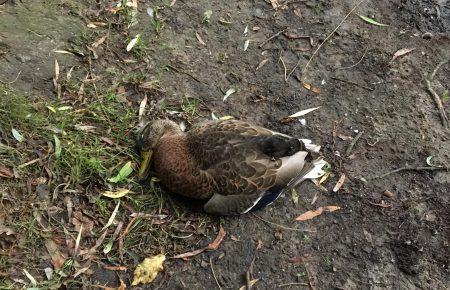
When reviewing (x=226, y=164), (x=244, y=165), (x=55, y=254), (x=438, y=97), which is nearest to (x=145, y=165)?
(x=226, y=164)

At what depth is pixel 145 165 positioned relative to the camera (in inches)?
183

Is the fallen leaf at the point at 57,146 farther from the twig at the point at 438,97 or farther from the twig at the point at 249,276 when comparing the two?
the twig at the point at 438,97

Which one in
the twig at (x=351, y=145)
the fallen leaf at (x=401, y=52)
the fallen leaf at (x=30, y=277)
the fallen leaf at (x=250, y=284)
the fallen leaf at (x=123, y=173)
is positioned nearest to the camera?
the fallen leaf at (x=30, y=277)

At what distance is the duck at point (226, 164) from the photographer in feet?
14.4

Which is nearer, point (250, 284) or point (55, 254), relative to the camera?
point (55, 254)

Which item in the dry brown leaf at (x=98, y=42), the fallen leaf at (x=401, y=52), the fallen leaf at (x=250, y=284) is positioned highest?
the dry brown leaf at (x=98, y=42)

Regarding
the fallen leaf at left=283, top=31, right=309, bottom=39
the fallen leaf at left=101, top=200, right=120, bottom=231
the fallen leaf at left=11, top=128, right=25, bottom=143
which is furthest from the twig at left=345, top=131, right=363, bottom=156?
the fallen leaf at left=11, top=128, right=25, bottom=143

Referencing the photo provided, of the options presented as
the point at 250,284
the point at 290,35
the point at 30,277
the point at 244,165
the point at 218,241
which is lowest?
the point at 250,284

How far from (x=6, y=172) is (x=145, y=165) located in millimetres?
1138

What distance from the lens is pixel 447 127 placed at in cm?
540

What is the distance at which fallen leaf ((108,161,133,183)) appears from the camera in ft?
14.7

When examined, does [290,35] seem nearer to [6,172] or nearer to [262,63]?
[262,63]

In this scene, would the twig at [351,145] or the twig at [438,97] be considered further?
the twig at [438,97]

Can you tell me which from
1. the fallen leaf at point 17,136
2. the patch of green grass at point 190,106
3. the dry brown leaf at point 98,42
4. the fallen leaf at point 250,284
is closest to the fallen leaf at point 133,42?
the dry brown leaf at point 98,42
